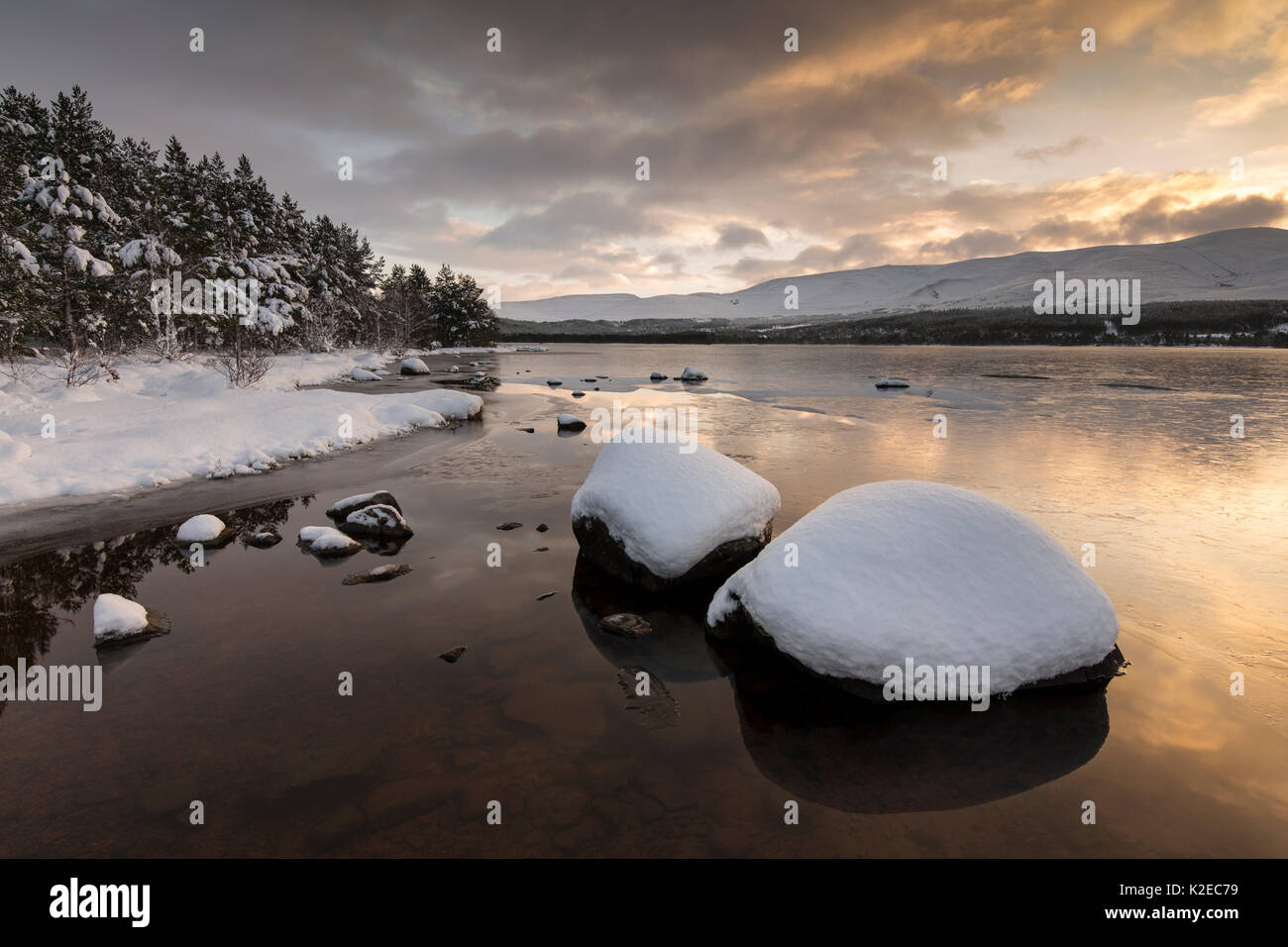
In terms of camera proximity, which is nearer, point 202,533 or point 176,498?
point 202,533

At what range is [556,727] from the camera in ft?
17.3

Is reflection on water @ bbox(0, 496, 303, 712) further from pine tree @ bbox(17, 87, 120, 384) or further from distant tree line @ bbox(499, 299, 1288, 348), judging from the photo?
distant tree line @ bbox(499, 299, 1288, 348)

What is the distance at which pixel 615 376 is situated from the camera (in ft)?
153

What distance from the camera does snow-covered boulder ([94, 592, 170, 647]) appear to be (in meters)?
6.50

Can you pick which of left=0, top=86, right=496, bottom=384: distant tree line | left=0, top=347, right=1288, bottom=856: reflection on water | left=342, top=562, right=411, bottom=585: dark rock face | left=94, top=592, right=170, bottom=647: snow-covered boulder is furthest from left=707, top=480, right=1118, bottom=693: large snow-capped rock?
left=0, top=86, right=496, bottom=384: distant tree line

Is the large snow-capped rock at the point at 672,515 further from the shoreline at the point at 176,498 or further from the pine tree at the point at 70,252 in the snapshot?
the pine tree at the point at 70,252

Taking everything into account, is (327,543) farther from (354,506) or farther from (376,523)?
(354,506)

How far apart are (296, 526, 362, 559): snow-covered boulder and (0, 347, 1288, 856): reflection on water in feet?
0.85

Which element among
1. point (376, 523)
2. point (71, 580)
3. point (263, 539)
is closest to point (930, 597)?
point (376, 523)

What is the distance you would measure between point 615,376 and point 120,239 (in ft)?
108

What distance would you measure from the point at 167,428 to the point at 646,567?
47.7ft

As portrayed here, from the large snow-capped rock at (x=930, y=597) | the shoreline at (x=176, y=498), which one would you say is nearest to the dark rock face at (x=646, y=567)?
the large snow-capped rock at (x=930, y=597)

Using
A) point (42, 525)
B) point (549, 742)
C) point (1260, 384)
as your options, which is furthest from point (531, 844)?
point (1260, 384)

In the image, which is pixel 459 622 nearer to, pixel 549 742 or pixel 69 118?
pixel 549 742
